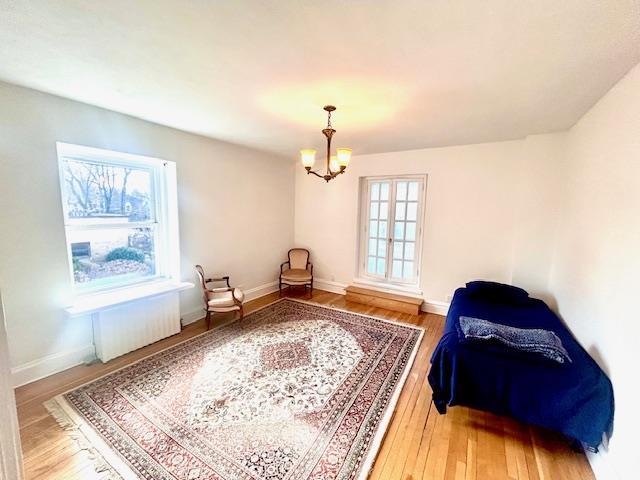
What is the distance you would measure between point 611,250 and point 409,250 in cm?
255

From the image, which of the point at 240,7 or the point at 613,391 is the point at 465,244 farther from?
the point at 240,7

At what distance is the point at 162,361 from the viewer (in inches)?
106

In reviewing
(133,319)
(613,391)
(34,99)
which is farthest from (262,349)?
(34,99)

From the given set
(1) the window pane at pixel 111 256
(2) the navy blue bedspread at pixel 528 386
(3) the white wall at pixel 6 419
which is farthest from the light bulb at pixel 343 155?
(1) the window pane at pixel 111 256

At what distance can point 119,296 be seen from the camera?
2.83 meters

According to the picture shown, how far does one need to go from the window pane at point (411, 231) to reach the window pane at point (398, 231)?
0.31 ft

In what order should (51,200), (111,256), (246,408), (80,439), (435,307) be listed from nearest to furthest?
(80,439) → (246,408) → (51,200) → (111,256) → (435,307)

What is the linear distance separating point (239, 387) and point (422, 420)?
4.94ft

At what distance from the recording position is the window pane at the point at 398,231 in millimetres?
4383

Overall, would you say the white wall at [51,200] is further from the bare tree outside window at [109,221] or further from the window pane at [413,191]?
the window pane at [413,191]

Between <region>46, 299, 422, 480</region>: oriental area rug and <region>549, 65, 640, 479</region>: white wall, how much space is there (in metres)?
1.40

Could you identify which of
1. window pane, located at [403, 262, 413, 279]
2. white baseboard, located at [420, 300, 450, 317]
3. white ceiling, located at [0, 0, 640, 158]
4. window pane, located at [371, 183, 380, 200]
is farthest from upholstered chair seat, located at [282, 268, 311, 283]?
white ceiling, located at [0, 0, 640, 158]

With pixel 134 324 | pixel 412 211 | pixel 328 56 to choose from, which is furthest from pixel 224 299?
pixel 412 211

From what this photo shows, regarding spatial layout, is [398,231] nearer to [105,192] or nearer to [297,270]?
[297,270]
